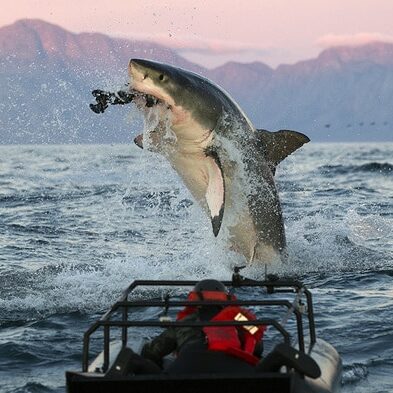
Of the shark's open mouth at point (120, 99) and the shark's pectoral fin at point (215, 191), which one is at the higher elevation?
the shark's open mouth at point (120, 99)

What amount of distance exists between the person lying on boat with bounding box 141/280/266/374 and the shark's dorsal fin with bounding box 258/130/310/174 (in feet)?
21.1

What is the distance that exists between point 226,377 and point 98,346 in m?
4.39

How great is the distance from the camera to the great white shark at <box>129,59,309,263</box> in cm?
1248

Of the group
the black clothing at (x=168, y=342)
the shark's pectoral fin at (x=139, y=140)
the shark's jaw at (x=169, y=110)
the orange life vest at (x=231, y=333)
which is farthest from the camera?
the shark's pectoral fin at (x=139, y=140)

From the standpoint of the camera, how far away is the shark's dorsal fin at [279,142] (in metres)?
13.7

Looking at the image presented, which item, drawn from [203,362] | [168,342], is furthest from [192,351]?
[168,342]

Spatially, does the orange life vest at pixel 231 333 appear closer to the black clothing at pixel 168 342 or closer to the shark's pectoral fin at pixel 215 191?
the black clothing at pixel 168 342

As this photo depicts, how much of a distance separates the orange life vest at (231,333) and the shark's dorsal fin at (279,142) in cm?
→ 645

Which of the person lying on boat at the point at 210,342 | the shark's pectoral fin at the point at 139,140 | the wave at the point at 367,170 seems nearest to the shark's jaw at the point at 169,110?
the shark's pectoral fin at the point at 139,140

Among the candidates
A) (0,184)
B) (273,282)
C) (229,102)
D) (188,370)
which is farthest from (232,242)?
(0,184)

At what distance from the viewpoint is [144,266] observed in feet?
50.0

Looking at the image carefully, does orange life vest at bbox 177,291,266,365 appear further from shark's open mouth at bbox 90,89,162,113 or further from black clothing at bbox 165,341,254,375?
shark's open mouth at bbox 90,89,162,113

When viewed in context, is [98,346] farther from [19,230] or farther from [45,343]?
[19,230]

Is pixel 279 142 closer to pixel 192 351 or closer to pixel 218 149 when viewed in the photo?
pixel 218 149
